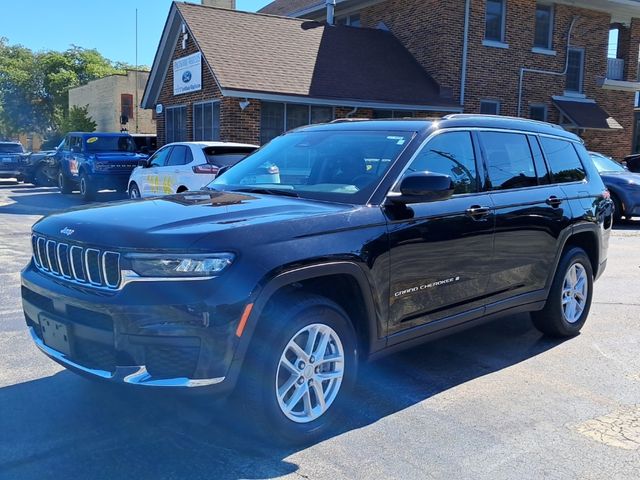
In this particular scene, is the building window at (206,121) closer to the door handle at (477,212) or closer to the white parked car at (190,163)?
the white parked car at (190,163)

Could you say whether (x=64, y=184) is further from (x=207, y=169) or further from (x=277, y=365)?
(x=277, y=365)

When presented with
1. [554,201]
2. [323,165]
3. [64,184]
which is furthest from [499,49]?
[323,165]

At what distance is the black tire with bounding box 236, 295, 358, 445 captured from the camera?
3.26 meters

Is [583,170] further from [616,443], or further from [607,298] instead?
[616,443]

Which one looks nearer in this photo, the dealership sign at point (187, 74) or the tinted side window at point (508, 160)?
the tinted side window at point (508, 160)

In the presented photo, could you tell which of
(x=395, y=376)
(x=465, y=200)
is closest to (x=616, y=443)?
(x=395, y=376)

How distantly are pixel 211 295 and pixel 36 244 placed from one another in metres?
1.46

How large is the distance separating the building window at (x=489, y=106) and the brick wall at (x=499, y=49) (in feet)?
0.49

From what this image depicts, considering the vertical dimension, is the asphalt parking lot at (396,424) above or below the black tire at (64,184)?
below

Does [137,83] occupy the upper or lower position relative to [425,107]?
upper

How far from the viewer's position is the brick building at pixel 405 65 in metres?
17.4

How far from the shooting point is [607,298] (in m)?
7.21

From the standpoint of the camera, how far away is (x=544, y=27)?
21828 mm

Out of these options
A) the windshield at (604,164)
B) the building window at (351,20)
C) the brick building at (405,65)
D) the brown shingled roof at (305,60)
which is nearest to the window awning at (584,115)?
the brick building at (405,65)
